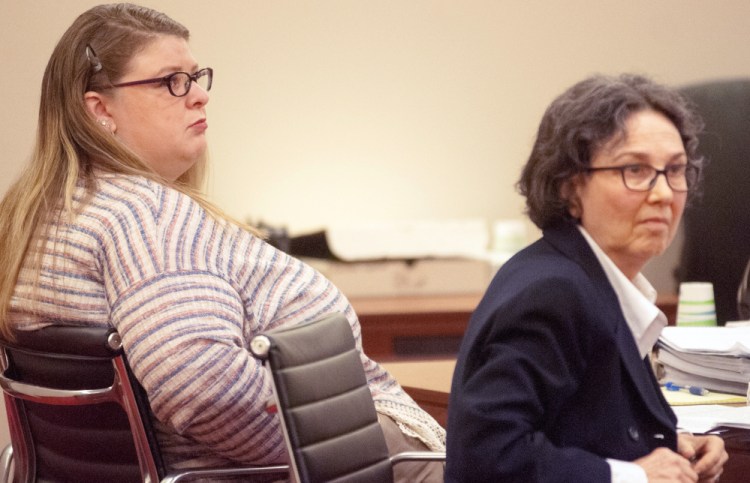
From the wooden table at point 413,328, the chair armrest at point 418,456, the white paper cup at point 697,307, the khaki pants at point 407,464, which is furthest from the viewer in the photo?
the wooden table at point 413,328

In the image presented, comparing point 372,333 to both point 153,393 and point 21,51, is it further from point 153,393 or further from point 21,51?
point 153,393

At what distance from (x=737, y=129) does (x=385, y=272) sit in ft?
4.47

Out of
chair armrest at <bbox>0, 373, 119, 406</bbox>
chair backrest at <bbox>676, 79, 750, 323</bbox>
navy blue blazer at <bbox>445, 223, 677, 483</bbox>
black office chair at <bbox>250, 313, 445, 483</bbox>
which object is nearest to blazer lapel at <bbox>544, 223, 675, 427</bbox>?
navy blue blazer at <bbox>445, 223, 677, 483</bbox>

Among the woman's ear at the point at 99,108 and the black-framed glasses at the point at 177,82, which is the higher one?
the black-framed glasses at the point at 177,82

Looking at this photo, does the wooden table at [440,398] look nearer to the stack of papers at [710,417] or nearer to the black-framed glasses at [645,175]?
the stack of papers at [710,417]

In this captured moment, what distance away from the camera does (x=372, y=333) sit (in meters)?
3.30

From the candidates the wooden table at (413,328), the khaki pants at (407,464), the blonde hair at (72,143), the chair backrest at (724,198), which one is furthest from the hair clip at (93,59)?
the chair backrest at (724,198)

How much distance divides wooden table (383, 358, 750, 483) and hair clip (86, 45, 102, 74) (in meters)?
0.85

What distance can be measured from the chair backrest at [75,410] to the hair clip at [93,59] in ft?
1.70

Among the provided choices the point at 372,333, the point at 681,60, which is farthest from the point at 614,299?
the point at 681,60

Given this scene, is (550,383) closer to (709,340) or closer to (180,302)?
(180,302)

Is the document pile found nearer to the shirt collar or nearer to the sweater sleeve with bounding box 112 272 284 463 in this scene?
the shirt collar

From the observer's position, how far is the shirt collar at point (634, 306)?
1348mm

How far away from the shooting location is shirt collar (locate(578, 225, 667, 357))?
1.35m
